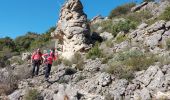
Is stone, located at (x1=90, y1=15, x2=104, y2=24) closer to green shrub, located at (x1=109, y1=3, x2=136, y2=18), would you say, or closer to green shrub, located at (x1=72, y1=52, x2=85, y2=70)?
green shrub, located at (x1=109, y1=3, x2=136, y2=18)

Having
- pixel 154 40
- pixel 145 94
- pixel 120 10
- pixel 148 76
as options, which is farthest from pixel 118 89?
pixel 120 10

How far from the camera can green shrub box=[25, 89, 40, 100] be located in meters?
15.8

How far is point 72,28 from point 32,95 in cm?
818

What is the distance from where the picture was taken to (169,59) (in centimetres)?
1675

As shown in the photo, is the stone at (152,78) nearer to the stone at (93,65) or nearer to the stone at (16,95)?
the stone at (93,65)

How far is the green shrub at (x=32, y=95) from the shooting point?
51.8 feet

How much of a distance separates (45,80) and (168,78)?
551cm

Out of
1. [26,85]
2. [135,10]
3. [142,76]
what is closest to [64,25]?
[26,85]

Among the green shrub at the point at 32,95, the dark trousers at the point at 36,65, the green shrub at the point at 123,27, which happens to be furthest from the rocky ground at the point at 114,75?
the green shrub at the point at 123,27

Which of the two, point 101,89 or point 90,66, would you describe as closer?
point 101,89

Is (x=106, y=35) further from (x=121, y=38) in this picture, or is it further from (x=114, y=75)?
(x=114, y=75)

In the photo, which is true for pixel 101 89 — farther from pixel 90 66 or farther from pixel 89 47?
pixel 89 47

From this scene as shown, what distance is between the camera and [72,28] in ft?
76.3

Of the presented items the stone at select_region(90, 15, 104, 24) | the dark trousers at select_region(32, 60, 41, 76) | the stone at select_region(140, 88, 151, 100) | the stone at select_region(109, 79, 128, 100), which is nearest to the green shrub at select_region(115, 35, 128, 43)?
the dark trousers at select_region(32, 60, 41, 76)
